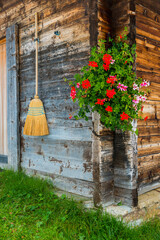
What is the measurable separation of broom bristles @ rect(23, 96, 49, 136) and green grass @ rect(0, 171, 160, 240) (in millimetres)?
733

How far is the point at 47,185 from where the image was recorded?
3.71m

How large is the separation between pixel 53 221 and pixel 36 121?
1379 mm

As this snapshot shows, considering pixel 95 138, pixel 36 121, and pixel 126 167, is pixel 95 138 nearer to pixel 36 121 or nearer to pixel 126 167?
pixel 126 167

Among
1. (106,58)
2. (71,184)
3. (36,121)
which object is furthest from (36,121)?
(106,58)

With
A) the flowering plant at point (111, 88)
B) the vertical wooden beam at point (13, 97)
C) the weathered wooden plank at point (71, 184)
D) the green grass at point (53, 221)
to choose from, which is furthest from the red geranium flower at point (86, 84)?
the vertical wooden beam at point (13, 97)

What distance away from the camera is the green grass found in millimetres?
2613

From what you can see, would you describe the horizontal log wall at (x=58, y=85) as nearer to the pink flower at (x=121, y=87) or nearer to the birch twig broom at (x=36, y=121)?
the birch twig broom at (x=36, y=121)

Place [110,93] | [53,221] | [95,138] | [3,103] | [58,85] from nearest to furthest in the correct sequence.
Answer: [110,93]
[53,221]
[95,138]
[58,85]
[3,103]

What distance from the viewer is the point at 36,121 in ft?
11.9

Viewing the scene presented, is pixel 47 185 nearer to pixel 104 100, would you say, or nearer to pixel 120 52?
pixel 104 100

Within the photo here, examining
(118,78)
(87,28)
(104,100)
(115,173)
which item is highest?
(87,28)

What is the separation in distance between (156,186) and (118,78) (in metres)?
1.95

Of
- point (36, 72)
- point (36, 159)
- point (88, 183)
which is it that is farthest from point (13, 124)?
point (88, 183)

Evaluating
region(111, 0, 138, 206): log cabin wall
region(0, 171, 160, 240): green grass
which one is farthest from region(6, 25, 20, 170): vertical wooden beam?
region(111, 0, 138, 206): log cabin wall
